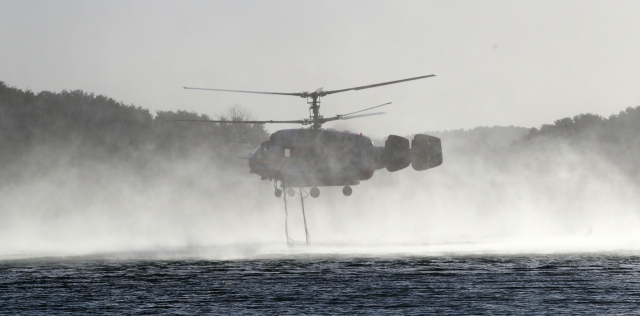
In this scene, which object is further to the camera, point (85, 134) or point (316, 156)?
point (85, 134)

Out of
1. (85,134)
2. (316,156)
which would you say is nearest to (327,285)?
(316,156)

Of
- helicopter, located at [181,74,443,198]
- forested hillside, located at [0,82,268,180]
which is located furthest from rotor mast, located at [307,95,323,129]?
forested hillside, located at [0,82,268,180]

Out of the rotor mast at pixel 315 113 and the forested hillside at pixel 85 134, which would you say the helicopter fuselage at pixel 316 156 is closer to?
the rotor mast at pixel 315 113

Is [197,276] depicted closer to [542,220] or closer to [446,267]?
[446,267]

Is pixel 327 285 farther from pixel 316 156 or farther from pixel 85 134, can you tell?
pixel 85 134

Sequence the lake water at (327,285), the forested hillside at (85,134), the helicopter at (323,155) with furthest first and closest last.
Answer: the forested hillside at (85,134) → the helicopter at (323,155) → the lake water at (327,285)

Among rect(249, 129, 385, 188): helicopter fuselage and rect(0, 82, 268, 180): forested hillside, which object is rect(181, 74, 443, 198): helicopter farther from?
rect(0, 82, 268, 180): forested hillside

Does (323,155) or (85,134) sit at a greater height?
(85,134)

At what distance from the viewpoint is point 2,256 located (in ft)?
360

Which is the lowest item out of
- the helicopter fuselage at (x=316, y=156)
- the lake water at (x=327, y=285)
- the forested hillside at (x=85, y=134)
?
the lake water at (x=327, y=285)

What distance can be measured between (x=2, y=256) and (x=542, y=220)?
8531 cm

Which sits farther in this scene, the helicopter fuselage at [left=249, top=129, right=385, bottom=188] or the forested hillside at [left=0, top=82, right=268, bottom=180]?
the forested hillside at [left=0, top=82, right=268, bottom=180]

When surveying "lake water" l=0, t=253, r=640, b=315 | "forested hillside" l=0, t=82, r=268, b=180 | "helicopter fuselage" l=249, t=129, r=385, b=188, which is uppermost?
"forested hillside" l=0, t=82, r=268, b=180

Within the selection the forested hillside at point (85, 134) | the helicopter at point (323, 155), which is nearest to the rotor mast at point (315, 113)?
the helicopter at point (323, 155)
